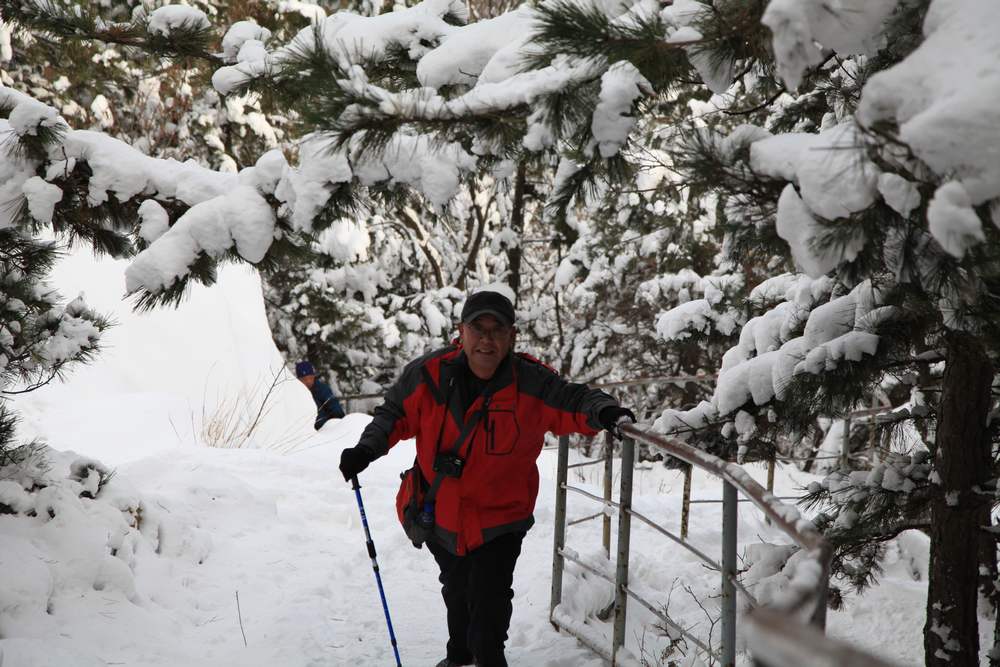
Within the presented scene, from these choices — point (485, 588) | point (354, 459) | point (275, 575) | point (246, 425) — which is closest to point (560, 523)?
point (485, 588)

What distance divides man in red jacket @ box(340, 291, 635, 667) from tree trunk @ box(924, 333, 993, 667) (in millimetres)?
1491

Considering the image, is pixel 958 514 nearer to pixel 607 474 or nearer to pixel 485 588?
pixel 607 474

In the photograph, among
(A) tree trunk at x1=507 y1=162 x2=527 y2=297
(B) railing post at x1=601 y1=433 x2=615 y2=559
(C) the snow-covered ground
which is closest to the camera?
(C) the snow-covered ground

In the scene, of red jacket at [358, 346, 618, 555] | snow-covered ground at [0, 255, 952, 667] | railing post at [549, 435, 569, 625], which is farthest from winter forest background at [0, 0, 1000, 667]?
red jacket at [358, 346, 618, 555]

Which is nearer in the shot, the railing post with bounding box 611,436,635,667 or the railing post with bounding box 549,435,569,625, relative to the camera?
the railing post with bounding box 611,436,635,667

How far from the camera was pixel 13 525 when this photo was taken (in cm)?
457

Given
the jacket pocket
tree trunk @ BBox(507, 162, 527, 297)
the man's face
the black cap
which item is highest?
tree trunk @ BBox(507, 162, 527, 297)

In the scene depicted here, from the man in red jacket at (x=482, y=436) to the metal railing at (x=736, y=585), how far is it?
0.38 metres

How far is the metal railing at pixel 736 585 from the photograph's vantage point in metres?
1.02

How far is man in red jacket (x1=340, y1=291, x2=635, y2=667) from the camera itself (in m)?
3.69

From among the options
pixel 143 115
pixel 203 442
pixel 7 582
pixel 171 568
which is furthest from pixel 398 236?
pixel 7 582

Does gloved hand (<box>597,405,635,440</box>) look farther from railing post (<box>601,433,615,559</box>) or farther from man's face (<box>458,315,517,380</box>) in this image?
railing post (<box>601,433,615,559</box>)

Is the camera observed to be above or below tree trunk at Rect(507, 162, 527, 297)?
below

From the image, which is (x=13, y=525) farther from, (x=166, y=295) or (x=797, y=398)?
(x=797, y=398)
